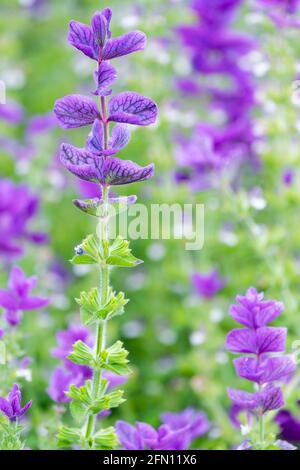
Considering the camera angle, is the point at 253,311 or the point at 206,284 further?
the point at 206,284

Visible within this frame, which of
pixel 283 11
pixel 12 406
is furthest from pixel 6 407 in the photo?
pixel 283 11

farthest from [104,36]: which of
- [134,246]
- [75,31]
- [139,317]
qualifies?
[134,246]

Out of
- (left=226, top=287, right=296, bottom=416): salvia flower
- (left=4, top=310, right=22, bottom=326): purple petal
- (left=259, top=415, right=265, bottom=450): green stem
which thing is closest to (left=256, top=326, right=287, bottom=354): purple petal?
(left=226, top=287, right=296, bottom=416): salvia flower

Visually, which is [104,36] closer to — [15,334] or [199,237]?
[15,334]

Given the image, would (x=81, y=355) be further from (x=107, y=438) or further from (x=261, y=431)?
(x=261, y=431)

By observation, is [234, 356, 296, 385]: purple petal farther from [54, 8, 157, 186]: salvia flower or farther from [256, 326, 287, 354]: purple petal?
[54, 8, 157, 186]: salvia flower

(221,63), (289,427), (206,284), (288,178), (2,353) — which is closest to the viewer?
(2,353)
